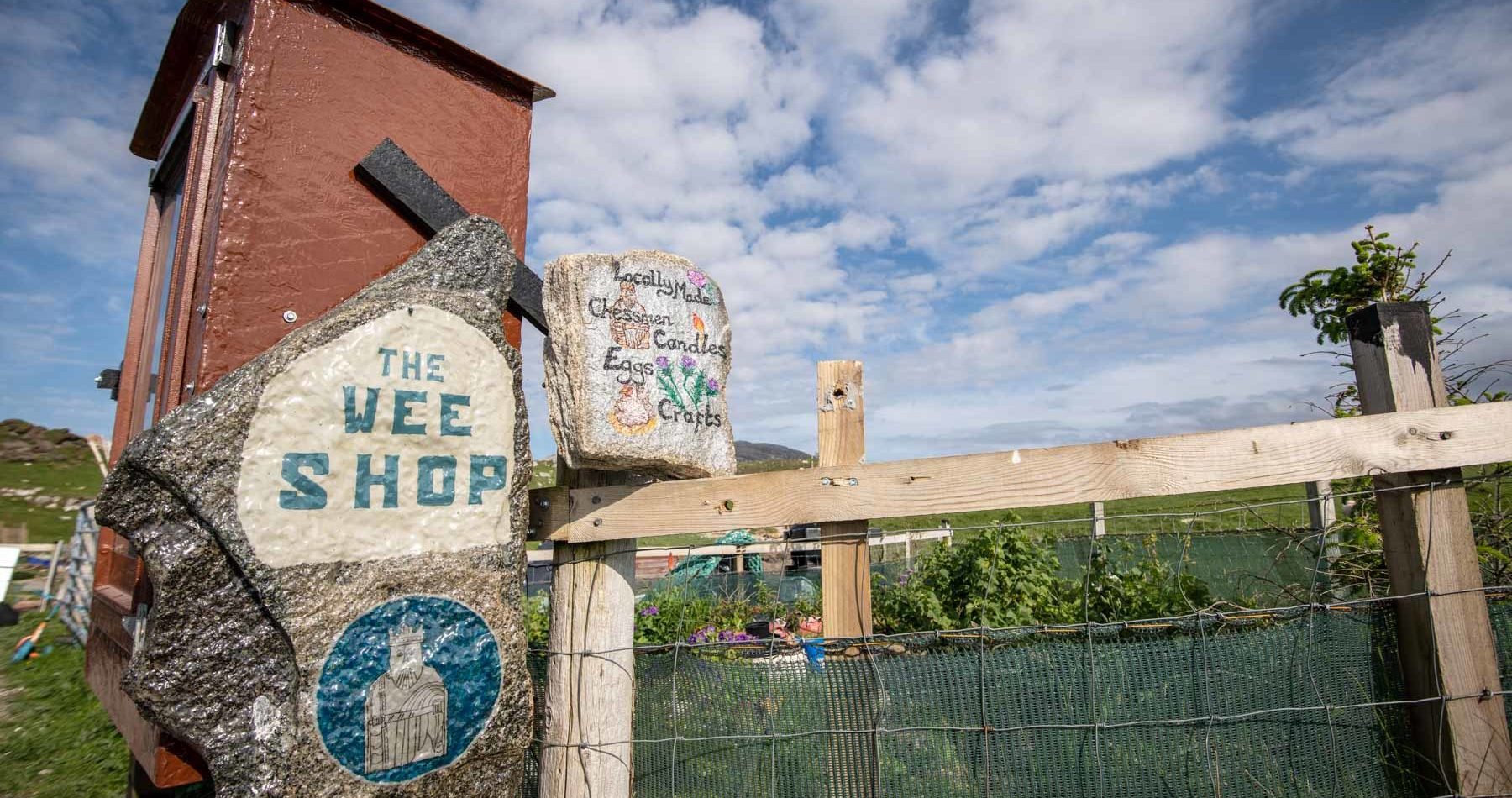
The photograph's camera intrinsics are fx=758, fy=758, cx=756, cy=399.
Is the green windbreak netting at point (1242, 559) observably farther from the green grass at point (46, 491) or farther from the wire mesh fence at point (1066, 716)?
the green grass at point (46, 491)

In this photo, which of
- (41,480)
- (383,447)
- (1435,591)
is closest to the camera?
(383,447)

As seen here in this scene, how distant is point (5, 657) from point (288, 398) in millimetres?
8759

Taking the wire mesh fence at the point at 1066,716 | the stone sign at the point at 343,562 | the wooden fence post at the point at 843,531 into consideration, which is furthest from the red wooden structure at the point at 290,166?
the wire mesh fence at the point at 1066,716

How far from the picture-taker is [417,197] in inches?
124

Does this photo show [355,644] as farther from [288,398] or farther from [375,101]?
[375,101]

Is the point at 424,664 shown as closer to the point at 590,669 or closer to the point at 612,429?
the point at 590,669

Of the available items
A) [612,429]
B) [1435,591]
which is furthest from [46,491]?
[1435,591]

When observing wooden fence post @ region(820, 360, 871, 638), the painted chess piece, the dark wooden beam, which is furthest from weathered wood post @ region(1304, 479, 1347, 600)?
the dark wooden beam

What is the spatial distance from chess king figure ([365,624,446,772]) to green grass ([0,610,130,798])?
3340 mm

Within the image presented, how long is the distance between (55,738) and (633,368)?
5322 millimetres

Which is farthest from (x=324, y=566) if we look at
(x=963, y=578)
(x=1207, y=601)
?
(x=1207, y=601)

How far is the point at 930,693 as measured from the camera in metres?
2.72

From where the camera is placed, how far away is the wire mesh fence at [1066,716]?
2562 mm

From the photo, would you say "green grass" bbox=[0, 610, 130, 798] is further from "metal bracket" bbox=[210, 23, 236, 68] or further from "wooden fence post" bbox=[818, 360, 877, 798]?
"wooden fence post" bbox=[818, 360, 877, 798]
